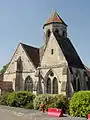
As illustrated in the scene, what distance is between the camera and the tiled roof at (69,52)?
114 feet

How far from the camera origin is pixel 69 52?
36.2 metres

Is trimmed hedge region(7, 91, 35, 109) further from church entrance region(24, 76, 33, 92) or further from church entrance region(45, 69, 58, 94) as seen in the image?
church entrance region(24, 76, 33, 92)

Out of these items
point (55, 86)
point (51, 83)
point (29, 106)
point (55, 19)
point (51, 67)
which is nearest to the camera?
point (29, 106)

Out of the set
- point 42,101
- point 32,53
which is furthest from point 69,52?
point 42,101

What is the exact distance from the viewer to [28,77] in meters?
38.3

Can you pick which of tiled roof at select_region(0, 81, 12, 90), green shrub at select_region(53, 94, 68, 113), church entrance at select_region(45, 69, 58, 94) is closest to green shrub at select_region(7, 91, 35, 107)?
green shrub at select_region(53, 94, 68, 113)

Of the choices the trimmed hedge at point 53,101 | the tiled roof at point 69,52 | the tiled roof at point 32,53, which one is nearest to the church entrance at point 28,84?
the tiled roof at point 32,53

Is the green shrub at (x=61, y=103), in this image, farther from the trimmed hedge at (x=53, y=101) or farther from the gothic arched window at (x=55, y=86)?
the gothic arched window at (x=55, y=86)

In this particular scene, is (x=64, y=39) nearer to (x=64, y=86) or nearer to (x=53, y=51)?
(x=53, y=51)

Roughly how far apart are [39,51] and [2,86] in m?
9.37

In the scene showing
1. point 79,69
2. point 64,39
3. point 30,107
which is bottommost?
point 30,107

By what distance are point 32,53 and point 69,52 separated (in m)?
7.44

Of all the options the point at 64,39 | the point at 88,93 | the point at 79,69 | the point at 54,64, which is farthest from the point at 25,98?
the point at 64,39

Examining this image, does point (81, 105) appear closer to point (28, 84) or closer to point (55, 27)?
point (28, 84)
